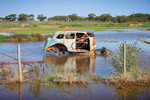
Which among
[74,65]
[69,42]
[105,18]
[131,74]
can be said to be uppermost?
[105,18]

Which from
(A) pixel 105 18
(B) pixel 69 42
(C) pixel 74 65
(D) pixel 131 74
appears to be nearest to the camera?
(D) pixel 131 74

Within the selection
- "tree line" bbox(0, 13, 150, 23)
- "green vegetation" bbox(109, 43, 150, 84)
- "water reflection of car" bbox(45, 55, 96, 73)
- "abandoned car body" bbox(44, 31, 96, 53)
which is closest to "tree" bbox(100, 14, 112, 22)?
"tree line" bbox(0, 13, 150, 23)

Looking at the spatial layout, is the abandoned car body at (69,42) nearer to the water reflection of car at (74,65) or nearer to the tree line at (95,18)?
the water reflection of car at (74,65)

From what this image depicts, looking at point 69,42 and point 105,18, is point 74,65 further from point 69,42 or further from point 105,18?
point 105,18

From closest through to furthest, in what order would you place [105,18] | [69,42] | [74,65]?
1. [74,65]
2. [69,42]
3. [105,18]

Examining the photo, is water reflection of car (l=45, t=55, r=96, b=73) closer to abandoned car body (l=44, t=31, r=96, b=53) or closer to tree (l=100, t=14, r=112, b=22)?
abandoned car body (l=44, t=31, r=96, b=53)

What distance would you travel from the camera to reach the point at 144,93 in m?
7.35

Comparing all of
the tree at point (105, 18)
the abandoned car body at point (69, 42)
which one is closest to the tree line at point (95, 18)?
the tree at point (105, 18)

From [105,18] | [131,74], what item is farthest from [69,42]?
[105,18]

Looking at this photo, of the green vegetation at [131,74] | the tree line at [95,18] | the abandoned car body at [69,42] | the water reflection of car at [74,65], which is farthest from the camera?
the tree line at [95,18]

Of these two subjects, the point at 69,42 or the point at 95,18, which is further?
the point at 95,18

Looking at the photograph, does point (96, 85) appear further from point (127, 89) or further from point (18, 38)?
point (18, 38)

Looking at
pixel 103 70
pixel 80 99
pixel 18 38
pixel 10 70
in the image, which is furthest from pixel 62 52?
pixel 18 38

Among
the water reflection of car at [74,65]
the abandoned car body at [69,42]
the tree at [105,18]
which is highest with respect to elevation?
the tree at [105,18]
